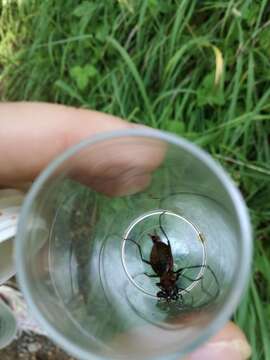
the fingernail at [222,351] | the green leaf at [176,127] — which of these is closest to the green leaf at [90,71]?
the green leaf at [176,127]

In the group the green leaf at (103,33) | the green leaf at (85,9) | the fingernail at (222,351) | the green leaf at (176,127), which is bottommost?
the fingernail at (222,351)

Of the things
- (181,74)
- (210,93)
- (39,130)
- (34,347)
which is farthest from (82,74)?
(34,347)

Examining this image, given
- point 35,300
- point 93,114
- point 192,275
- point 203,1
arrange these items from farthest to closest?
point 203,1 → point 93,114 → point 192,275 → point 35,300

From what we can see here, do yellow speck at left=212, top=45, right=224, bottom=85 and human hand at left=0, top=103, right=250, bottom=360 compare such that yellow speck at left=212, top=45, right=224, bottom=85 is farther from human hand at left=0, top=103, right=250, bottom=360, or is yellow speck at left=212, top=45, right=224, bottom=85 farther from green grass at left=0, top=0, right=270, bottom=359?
human hand at left=0, top=103, right=250, bottom=360

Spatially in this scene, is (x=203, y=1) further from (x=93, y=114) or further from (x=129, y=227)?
(x=129, y=227)

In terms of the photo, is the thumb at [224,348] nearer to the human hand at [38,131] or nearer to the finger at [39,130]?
the human hand at [38,131]

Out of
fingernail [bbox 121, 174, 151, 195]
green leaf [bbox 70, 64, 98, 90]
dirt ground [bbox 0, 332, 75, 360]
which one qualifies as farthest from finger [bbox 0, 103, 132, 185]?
dirt ground [bbox 0, 332, 75, 360]

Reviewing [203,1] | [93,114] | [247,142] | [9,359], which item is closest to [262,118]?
[247,142]
